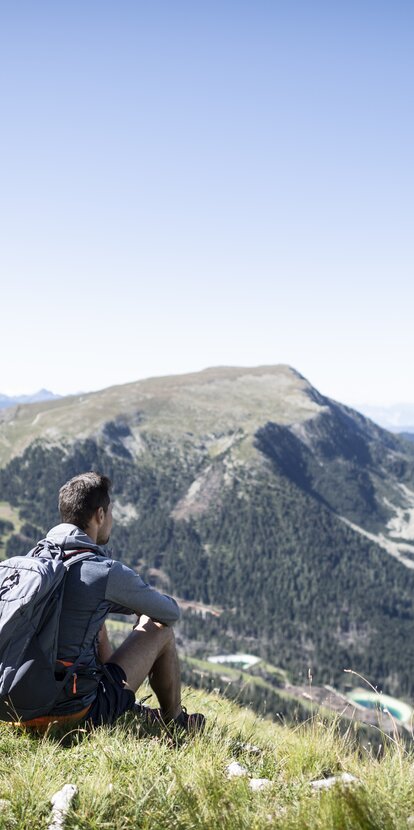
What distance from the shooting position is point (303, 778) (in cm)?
573

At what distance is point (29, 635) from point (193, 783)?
210 cm

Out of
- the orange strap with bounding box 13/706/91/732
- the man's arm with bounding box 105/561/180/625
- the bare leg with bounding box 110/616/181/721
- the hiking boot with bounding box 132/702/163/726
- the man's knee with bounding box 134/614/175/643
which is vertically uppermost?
the man's arm with bounding box 105/561/180/625

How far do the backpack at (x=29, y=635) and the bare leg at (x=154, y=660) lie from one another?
1061 mm

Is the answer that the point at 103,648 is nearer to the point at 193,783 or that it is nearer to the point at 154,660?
the point at 154,660

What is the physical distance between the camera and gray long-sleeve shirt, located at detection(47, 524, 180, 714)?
21.4 feet

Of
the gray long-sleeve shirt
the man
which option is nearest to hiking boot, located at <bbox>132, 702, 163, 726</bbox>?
the man

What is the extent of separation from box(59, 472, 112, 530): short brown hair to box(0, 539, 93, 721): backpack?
2.50 feet

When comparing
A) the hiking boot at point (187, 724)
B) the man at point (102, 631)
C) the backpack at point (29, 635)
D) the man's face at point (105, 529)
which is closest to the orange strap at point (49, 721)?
the man at point (102, 631)

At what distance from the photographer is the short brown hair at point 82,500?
282 inches

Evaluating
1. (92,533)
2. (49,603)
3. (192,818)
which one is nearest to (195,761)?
(192,818)

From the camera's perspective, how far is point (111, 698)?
7180mm

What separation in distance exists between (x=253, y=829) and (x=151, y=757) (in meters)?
1.59

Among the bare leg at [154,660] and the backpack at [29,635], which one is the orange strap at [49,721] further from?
the bare leg at [154,660]

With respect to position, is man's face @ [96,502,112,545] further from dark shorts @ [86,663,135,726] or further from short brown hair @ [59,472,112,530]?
dark shorts @ [86,663,135,726]
